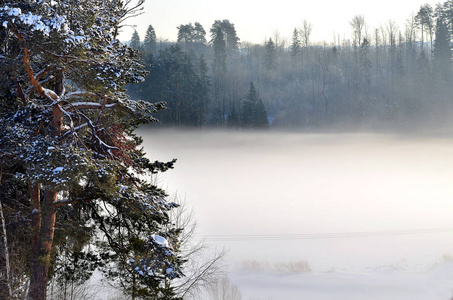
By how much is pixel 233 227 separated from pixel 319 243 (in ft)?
52.1

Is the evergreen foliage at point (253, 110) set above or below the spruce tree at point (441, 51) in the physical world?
below


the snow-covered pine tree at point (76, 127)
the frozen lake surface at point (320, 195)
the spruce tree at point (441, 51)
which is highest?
the spruce tree at point (441, 51)

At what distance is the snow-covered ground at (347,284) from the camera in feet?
143

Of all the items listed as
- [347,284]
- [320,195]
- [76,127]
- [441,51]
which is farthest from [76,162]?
[320,195]

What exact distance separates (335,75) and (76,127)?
92.4 metres

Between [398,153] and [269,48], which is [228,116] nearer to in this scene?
[269,48]

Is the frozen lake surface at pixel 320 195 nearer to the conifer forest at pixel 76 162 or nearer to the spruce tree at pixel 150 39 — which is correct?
the spruce tree at pixel 150 39

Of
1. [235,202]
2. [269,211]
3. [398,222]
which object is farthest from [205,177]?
[398,222]

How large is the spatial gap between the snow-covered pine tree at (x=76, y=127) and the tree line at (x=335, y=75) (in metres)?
69.9

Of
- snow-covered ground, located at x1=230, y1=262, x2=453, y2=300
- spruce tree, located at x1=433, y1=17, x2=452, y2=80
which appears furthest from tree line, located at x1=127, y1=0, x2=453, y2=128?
snow-covered ground, located at x1=230, y1=262, x2=453, y2=300

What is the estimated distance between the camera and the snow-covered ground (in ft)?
143

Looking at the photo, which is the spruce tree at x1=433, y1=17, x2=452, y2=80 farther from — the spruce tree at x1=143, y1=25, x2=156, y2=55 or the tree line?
the spruce tree at x1=143, y1=25, x2=156, y2=55

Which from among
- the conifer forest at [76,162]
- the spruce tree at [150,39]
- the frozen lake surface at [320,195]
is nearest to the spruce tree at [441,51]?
the frozen lake surface at [320,195]

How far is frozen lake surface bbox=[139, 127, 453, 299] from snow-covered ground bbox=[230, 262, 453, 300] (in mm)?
521
